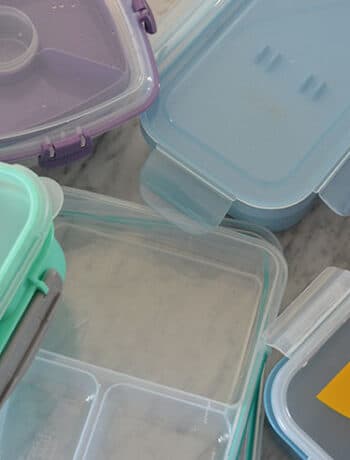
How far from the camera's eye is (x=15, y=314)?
1.51 feet

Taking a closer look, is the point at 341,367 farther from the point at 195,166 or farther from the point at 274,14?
the point at 274,14

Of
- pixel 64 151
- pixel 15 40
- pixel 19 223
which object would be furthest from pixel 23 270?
pixel 15 40

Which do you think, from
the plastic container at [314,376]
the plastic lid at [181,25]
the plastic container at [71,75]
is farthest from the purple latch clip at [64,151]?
the plastic container at [314,376]

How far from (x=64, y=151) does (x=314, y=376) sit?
0.27 metres

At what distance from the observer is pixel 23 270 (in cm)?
45

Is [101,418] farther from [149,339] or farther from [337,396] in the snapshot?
[337,396]

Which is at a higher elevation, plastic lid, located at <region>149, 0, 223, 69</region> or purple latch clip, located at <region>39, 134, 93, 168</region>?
plastic lid, located at <region>149, 0, 223, 69</region>

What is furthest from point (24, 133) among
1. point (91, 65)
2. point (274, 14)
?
point (274, 14)

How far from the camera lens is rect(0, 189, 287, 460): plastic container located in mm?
592

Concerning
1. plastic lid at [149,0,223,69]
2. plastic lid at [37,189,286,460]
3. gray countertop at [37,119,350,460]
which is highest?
plastic lid at [149,0,223,69]

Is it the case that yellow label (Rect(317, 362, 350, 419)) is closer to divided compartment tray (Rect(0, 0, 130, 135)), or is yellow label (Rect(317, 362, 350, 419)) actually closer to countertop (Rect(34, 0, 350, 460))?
countertop (Rect(34, 0, 350, 460))

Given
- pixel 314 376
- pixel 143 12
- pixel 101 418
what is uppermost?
pixel 143 12

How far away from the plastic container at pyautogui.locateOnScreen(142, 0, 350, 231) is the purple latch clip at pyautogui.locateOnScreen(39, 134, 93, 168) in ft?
0.20

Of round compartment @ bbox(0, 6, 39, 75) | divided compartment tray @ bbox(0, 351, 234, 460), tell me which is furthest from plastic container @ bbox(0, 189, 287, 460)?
round compartment @ bbox(0, 6, 39, 75)
